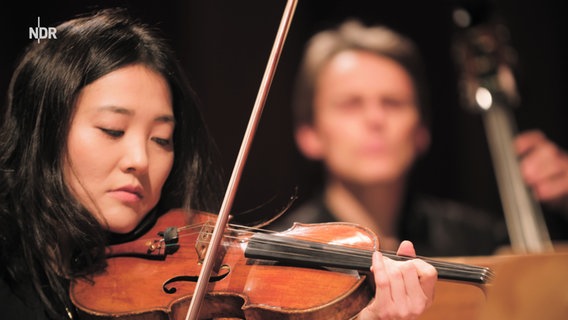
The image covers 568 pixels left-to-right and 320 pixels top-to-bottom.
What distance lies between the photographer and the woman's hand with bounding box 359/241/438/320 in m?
0.79

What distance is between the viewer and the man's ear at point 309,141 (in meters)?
1.83

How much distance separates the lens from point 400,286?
788mm

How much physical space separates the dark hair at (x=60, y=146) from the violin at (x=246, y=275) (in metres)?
0.04

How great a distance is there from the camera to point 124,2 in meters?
0.85

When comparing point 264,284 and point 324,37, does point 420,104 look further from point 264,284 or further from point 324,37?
point 264,284

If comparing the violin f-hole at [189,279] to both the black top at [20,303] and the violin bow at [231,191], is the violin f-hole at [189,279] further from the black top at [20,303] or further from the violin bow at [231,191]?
the black top at [20,303]

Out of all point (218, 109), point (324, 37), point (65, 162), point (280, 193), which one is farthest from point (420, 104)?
point (65, 162)

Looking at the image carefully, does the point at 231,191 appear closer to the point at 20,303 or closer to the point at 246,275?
the point at 246,275

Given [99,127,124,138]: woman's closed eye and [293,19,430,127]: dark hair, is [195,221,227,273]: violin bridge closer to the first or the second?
[99,127,124,138]: woman's closed eye

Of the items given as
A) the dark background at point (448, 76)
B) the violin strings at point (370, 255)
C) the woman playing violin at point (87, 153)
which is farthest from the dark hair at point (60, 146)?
the dark background at point (448, 76)

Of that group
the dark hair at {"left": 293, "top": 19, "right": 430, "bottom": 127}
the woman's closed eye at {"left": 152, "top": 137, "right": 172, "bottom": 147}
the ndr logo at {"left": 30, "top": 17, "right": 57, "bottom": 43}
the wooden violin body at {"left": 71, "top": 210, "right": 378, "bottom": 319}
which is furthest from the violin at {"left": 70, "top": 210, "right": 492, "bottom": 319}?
the dark hair at {"left": 293, "top": 19, "right": 430, "bottom": 127}

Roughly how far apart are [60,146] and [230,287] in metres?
0.27

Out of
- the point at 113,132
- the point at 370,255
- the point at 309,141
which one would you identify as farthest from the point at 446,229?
the point at 113,132

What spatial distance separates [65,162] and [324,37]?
4.03ft
